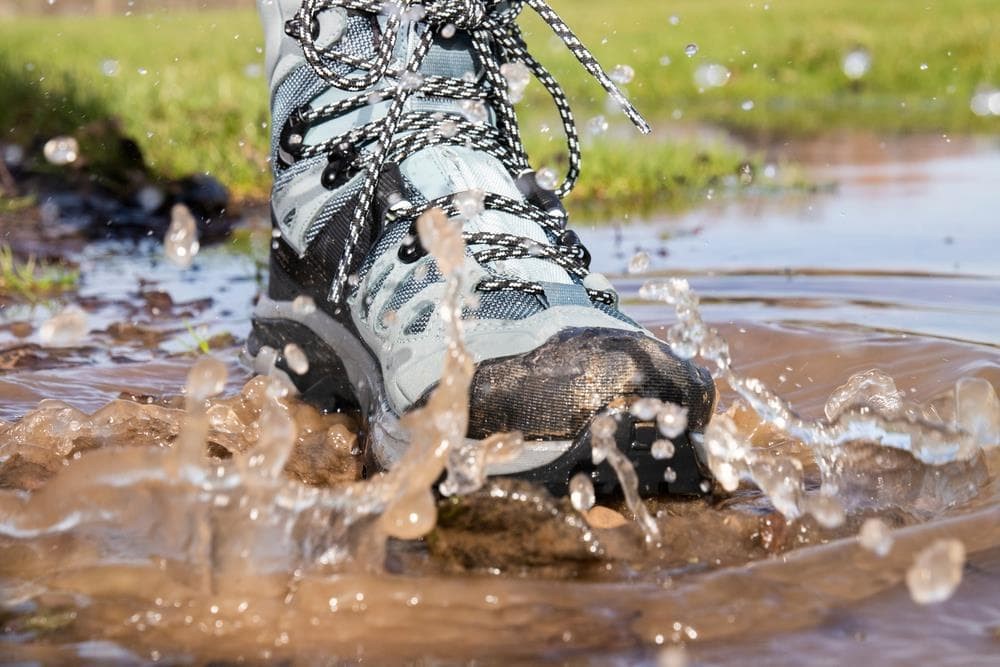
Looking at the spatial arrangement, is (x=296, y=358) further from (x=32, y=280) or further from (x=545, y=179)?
(x=32, y=280)

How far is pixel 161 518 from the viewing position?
6.61 ft

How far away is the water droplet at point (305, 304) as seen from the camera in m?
2.93

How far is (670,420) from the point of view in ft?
7.13

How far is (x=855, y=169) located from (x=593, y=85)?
28.6 ft

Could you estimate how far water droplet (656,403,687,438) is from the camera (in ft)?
7.11

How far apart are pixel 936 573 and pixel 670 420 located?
19.8 inches

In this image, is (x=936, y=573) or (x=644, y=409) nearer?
(x=936, y=573)

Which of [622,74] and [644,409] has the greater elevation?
[622,74]

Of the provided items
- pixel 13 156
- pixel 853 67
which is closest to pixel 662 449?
pixel 13 156

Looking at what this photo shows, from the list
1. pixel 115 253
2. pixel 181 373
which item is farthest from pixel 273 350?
pixel 115 253

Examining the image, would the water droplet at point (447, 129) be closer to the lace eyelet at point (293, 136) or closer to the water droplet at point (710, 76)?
the lace eyelet at point (293, 136)

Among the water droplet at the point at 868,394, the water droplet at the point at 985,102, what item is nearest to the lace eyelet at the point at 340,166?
the water droplet at the point at 868,394

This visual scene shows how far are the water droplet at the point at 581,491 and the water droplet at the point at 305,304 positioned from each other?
94 cm

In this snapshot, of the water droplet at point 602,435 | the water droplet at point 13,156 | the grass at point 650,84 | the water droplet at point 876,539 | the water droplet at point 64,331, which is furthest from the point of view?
the grass at point 650,84
